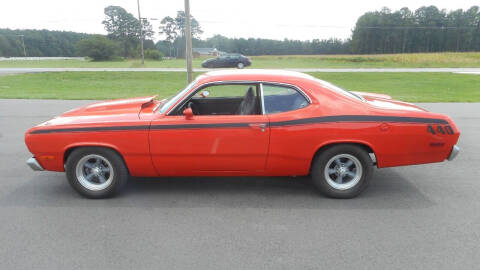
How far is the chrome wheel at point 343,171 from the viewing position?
4.05 m

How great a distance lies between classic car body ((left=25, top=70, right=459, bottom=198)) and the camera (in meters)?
3.90

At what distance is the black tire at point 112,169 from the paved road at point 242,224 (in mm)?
102

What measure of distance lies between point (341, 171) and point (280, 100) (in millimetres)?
1067

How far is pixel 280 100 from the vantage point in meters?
4.09

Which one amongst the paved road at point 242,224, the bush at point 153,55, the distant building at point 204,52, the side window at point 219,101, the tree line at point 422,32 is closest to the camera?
the paved road at point 242,224

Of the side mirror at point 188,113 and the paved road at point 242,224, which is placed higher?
the side mirror at point 188,113

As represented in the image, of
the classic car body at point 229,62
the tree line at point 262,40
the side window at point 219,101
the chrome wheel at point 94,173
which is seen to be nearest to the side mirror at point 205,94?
the side window at point 219,101

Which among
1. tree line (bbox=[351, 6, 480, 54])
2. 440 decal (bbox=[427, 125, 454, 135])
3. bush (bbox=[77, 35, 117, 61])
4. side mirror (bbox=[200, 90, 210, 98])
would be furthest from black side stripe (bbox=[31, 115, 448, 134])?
tree line (bbox=[351, 6, 480, 54])

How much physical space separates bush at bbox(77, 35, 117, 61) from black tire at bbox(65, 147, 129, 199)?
47.0 meters

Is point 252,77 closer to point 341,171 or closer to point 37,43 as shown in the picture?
point 341,171

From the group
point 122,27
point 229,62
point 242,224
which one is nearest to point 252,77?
point 242,224

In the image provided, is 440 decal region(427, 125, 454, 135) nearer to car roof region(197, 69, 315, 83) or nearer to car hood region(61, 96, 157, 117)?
car roof region(197, 69, 315, 83)

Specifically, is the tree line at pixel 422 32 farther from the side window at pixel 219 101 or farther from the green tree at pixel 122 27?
the side window at pixel 219 101

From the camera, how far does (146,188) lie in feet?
14.8
